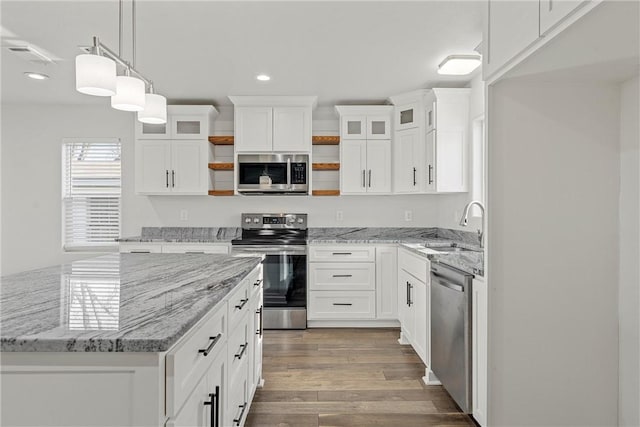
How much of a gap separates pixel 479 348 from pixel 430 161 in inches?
88.9

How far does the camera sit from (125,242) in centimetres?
411

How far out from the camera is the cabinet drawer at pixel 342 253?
162 inches

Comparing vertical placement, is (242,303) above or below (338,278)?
above

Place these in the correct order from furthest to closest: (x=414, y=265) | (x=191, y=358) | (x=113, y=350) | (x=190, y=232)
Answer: (x=190, y=232), (x=414, y=265), (x=191, y=358), (x=113, y=350)

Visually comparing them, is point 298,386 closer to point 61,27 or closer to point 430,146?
point 430,146

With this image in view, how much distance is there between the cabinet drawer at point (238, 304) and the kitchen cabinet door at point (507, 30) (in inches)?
61.2

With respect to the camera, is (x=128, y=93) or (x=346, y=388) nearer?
(x=128, y=93)

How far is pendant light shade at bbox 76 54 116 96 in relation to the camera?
156 cm

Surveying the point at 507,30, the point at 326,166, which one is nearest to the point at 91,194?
the point at 326,166

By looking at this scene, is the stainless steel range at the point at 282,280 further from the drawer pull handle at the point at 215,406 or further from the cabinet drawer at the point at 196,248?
the drawer pull handle at the point at 215,406

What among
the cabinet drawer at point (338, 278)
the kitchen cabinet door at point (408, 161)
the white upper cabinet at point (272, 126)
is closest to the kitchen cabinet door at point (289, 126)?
the white upper cabinet at point (272, 126)

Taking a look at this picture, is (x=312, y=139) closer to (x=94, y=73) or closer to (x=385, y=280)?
(x=385, y=280)

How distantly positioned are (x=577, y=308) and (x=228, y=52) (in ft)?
9.42

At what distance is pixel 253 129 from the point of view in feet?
14.1
